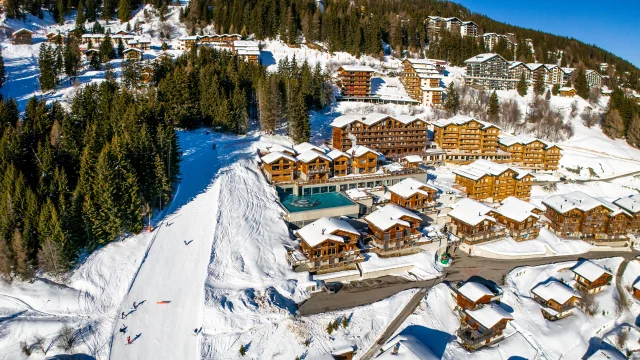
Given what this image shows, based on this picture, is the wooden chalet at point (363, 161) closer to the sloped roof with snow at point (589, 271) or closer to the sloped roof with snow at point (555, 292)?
the sloped roof with snow at point (555, 292)

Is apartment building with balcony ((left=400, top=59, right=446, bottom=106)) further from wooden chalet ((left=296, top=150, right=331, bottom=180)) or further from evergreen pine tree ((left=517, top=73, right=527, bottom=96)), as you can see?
wooden chalet ((left=296, top=150, right=331, bottom=180))

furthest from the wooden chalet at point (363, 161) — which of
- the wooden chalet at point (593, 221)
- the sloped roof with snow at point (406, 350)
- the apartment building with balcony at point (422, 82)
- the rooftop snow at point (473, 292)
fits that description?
the apartment building with balcony at point (422, 82)

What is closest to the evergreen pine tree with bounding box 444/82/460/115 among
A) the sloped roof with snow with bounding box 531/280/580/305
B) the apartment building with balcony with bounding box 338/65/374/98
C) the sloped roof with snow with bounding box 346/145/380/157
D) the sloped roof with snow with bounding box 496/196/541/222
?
the apartment building with balcony with bounding box 338/65/374/98

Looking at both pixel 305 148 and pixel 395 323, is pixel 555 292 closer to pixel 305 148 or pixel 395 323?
pixel 395 323

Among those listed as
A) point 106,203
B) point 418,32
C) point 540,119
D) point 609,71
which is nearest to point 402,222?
point 106,203

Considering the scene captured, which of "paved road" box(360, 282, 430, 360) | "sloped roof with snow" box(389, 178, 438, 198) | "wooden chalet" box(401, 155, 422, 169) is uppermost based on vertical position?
"wooden chalet" box(401, 155, 422, 169)

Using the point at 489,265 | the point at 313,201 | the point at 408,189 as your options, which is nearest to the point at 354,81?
the point at 408,189
